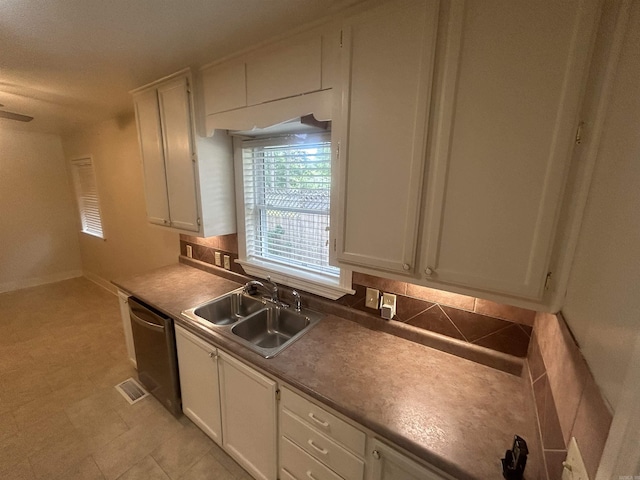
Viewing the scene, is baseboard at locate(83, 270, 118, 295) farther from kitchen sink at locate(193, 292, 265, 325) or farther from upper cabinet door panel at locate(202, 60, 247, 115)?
upper cabinet door panel at locate(202, 60, 247, 115)

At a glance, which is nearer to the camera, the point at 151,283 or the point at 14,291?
the point at 151,283

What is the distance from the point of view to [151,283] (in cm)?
213

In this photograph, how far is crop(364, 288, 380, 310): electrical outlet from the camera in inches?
58.7

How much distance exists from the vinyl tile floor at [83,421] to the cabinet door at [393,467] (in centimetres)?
105

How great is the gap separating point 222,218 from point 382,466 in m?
1.77

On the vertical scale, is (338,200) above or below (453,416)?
above

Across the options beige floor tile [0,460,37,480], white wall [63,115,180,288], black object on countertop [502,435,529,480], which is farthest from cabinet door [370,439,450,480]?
white wall [63,115,180,288]

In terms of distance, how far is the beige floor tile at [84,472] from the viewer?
1510mm

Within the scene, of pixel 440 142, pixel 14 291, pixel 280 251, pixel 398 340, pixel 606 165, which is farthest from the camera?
pixel 14 291

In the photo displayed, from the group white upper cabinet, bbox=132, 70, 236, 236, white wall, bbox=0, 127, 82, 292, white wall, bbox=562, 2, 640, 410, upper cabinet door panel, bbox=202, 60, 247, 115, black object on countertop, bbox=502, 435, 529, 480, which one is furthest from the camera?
white wall, bbox=0, 127, 82, 292

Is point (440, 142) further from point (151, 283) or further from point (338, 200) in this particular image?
point (151, 283)

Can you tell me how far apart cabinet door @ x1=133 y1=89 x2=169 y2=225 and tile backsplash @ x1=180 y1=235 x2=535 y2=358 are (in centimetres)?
169

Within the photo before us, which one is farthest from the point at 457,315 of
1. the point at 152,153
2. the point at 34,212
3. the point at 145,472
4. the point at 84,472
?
the point at 34,212

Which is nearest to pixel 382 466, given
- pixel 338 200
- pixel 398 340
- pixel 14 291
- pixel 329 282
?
pixel 398 340
